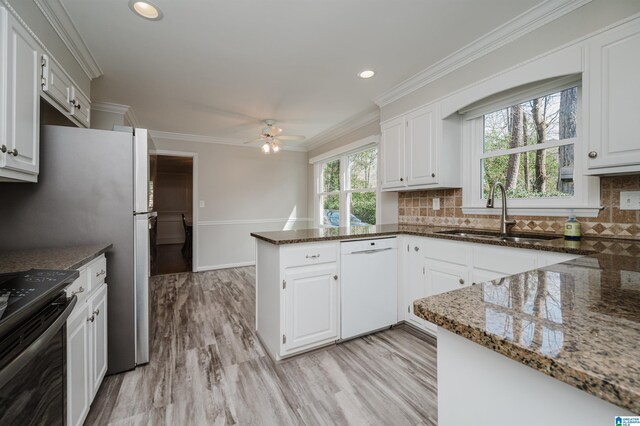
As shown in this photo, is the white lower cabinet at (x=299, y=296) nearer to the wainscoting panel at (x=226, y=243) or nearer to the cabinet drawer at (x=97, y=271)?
the cabinet drawer at (x=97, y=271)

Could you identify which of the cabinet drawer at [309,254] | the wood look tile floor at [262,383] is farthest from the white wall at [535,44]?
the wood look tile floor at [262,383]

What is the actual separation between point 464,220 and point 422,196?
0.56 meters

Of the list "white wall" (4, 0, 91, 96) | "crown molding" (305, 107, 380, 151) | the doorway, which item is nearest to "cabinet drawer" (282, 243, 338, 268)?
"white wall" (4, 0, 91, 96)

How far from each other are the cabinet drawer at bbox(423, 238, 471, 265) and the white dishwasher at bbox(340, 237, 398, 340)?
1.00 feet

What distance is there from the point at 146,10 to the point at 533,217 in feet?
10.5

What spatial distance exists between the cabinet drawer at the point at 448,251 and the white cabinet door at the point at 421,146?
2.16 ft

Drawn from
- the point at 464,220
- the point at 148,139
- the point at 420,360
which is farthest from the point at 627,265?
the point at 148,139

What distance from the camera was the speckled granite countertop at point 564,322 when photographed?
1.23 ft

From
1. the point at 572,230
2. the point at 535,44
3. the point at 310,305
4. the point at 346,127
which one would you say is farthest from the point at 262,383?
the point at 346,127

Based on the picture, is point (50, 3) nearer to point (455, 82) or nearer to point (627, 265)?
point (455, 82)

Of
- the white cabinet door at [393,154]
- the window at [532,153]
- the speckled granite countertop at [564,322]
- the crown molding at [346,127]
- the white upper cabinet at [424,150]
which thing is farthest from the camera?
the crown molding at [346,127]

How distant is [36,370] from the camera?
0.93m

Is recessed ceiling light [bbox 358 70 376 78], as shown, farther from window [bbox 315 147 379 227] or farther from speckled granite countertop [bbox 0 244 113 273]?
→ speckled granite countertop [bbox 0 244 113 273]

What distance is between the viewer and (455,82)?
247 centimetres
